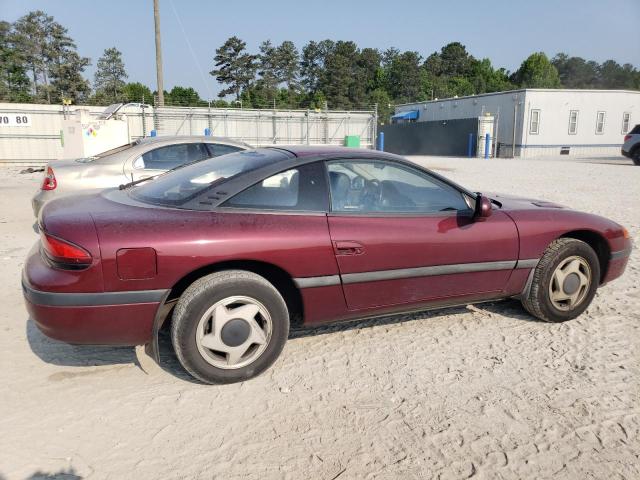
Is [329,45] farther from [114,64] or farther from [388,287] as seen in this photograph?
[388,287]

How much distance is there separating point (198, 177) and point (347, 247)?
3.77 ft

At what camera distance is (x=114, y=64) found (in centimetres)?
6575

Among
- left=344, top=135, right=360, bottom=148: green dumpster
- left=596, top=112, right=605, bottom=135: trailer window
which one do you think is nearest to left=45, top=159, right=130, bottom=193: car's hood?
left=344, top=135, right=360, bottom=148: green dumpster

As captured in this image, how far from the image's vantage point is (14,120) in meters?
19.8

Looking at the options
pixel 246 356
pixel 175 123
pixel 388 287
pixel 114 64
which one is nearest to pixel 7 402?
pixel 246 356

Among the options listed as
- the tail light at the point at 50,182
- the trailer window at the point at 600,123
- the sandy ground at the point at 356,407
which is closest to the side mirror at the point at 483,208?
the sandy ground at the point at 356,407

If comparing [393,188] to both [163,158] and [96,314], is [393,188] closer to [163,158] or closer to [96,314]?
[96,314]

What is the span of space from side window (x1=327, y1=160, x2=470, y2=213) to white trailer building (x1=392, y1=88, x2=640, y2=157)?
30071mm

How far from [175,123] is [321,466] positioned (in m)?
21.7

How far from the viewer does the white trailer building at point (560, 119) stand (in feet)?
102

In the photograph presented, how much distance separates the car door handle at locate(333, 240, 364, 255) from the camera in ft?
10.6

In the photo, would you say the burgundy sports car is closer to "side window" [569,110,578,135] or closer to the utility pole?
→ the utility pole

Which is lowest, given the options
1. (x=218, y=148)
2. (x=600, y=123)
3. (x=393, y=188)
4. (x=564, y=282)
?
(x=564, y=282)

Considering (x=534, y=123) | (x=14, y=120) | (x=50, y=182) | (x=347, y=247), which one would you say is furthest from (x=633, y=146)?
(x=14, y=120)
